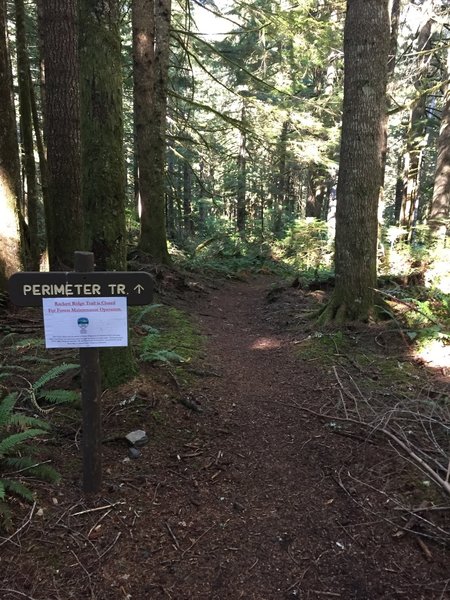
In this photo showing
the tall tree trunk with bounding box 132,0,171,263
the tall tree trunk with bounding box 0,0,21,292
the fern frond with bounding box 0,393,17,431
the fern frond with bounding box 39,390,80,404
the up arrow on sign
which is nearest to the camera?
the up arrow on sign

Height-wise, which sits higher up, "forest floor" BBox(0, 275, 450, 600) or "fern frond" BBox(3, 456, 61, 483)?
"fern frond" BBox(3, 456, 61, 483)

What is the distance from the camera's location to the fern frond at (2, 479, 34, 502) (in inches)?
111

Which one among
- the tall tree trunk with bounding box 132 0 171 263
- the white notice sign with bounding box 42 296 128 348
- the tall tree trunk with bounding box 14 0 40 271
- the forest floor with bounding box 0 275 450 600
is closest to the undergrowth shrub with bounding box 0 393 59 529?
the forest floor with bounding box 0 275 450 600

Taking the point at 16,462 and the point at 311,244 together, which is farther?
the point at 311,244

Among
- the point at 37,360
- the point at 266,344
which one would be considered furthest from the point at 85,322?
the point at 266,344

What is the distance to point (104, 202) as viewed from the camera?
3916 mm

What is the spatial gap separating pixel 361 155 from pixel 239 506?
5.25 m

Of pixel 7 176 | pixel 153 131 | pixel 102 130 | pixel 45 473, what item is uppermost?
pixel 153 131

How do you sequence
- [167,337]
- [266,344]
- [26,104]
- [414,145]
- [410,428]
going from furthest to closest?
[414,145] < [26,104] < [266,344] < [167,337] < [410,428]

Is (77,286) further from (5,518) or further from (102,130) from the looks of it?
(102,130)

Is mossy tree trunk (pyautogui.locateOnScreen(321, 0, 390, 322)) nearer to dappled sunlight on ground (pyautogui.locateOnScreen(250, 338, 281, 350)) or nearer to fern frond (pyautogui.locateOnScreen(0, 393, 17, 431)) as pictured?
dappled sunlight on ground (pyautogui.locateOnScreen(250, 338, 281, 350))

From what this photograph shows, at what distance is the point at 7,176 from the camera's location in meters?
6.25

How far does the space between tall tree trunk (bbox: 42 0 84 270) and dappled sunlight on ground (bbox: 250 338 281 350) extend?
133 inches

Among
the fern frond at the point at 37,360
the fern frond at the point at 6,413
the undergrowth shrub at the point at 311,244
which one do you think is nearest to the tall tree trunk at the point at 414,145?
the undergrowth shrub at the point at 311,244
